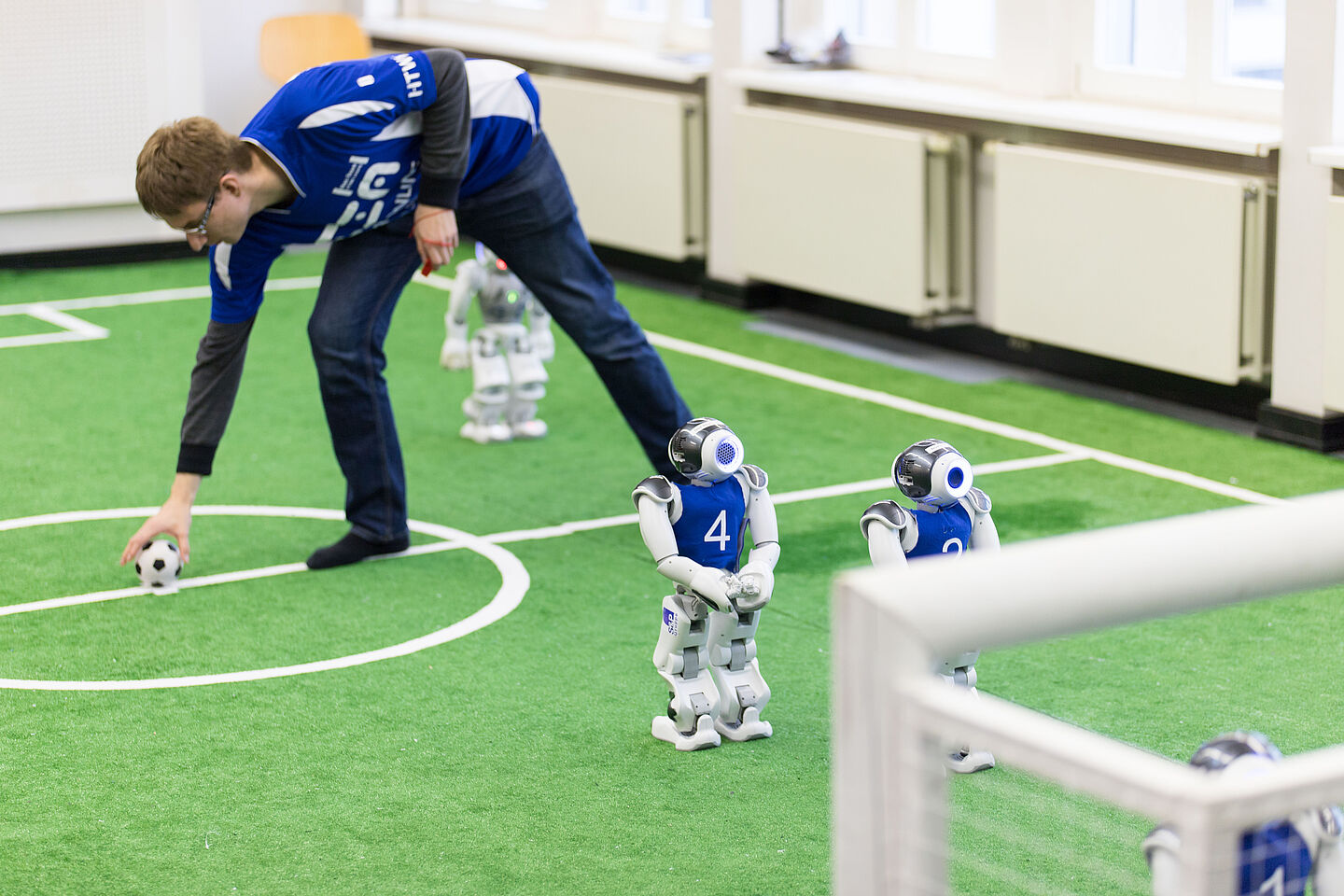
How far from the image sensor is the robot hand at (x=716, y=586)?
3604mm

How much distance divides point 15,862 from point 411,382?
13.7ft

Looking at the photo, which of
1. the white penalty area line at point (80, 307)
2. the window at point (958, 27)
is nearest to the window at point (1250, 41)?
the window at point (958, 27)

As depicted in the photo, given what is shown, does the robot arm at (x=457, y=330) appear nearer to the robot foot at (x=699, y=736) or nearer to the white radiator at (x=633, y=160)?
the white radiator at (x=633, y=160)

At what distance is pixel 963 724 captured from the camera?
1.46 meters

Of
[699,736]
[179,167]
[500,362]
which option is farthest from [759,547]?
[500,362]

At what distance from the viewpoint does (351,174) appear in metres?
4.59

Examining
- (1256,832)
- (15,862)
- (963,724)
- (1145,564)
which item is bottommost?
(15,862)

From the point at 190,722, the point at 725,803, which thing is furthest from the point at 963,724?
the point at 190,722

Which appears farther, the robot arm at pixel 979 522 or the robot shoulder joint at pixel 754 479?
the robot shoulder joint at pixel 754 479

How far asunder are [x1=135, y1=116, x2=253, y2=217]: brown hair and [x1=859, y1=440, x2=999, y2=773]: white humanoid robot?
5.78 ft

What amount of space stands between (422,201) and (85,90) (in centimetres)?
609

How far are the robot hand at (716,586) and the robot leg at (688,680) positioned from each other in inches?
4.0

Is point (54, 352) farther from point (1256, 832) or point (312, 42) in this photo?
point (1256, 832)

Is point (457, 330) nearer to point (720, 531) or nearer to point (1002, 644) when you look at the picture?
point (720, 531)
